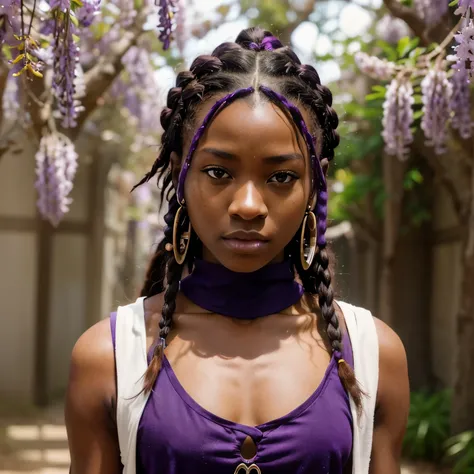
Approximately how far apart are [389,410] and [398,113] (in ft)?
9.05

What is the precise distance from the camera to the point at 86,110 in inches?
195

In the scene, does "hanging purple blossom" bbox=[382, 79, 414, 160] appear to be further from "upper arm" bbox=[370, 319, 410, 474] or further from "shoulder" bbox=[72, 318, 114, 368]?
"shoulder" bbox=[72, 318, 114, 368]

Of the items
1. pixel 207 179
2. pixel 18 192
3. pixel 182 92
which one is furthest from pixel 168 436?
pixel 18 192

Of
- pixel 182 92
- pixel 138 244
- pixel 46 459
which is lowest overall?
pixel 46 459

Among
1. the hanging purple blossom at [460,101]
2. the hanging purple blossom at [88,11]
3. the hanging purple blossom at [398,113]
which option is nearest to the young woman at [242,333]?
the hanging purple blossom at [88,11]

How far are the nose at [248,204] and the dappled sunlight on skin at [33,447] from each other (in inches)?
204

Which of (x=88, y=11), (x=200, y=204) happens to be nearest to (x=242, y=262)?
(x=200, y=204)

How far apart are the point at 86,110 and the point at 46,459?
3.41 m

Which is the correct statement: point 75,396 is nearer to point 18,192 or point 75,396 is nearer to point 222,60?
point 222,60

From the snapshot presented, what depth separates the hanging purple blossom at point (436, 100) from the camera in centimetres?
382

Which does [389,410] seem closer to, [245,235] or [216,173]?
[245,235]

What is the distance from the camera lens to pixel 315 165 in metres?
1.90

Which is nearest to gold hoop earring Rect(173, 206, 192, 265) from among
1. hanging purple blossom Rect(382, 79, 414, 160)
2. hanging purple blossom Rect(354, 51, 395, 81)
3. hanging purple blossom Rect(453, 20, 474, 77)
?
hanging purple blossom Rect(453, 20, 474, 77)

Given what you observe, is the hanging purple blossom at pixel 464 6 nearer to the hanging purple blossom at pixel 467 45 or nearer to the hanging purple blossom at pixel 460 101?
the hanging purple blossom at pixel 467 45
